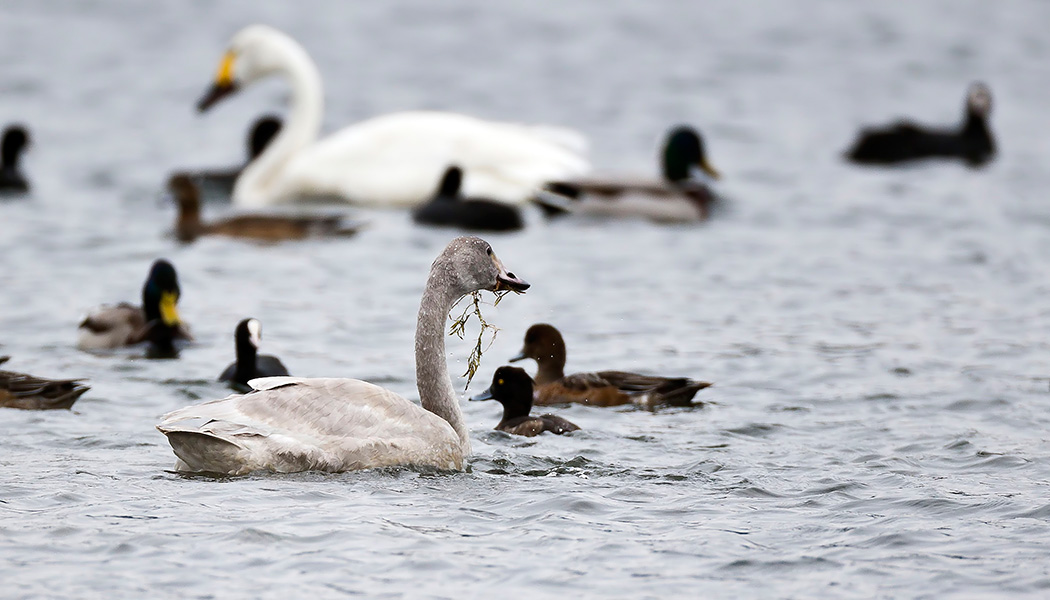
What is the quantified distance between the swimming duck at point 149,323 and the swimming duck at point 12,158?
6.96 meters

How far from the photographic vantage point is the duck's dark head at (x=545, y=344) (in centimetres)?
1088

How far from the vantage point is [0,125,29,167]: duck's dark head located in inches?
730

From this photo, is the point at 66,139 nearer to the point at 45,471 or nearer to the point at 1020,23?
the point at 45,471

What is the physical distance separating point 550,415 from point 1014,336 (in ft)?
15.0

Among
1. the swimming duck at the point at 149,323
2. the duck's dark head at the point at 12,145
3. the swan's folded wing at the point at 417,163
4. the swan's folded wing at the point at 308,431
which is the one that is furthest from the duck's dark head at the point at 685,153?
the swan's folded wing at the point at 308,431

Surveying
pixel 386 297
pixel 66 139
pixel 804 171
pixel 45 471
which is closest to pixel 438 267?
pixel 45 471

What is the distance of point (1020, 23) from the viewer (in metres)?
31.0

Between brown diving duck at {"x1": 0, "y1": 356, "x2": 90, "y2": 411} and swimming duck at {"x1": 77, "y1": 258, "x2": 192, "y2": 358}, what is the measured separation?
1.97 metres

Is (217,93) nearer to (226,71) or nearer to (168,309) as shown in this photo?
(226,71)

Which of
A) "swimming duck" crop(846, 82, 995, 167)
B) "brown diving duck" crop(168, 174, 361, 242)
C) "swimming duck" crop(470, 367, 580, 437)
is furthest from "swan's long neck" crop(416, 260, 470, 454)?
"swimming duck" crop(846, 82, 995, 167)

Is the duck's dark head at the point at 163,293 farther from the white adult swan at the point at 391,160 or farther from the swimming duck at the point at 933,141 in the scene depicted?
the swimming duck at the point at 933,141

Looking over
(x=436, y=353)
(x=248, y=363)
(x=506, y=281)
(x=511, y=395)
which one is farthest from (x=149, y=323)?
(x=506, y=281)

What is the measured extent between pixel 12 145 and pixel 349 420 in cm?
1207

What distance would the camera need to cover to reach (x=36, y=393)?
30.9 feet
